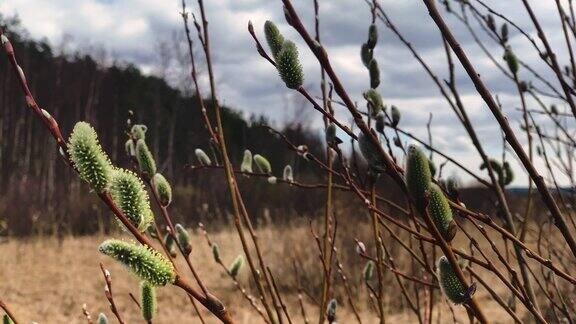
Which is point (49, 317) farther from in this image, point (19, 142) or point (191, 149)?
point (191, 149)

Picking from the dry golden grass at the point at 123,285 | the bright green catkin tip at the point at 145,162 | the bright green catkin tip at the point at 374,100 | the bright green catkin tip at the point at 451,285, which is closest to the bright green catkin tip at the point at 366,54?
the bright green catkin tip at the point at 374,100

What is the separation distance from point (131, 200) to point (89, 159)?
0.23ft

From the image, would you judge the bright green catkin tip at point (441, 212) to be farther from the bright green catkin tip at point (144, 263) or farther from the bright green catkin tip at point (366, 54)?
the bright green catkin tip at point (366, 54)

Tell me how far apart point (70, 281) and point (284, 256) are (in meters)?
2.33

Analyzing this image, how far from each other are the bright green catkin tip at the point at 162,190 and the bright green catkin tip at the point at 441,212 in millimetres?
500

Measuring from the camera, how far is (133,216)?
857mm

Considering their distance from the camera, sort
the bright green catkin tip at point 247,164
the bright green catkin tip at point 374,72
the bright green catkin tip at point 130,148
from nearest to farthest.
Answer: the bright green catkin tip at point 374,72
the bright green catkin tip at point 130,148
the bright green catkin tip at point 247,164

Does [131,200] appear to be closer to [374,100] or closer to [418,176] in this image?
[418,176]

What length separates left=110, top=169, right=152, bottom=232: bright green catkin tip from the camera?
0.85m

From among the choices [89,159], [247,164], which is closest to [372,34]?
[247,164]

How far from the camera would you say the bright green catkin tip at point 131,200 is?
85cm

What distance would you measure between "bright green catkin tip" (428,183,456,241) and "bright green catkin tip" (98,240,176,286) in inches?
11.8

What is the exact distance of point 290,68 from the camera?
987mm

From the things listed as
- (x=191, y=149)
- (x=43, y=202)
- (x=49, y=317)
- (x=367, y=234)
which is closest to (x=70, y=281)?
(x=49, y=317)
